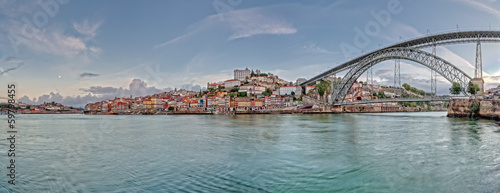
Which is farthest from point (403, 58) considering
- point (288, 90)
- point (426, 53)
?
point (288, 90)

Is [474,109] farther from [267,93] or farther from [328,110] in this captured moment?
[267,93]

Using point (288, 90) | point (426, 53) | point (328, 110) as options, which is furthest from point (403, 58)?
point (288, 90)

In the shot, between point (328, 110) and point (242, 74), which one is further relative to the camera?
point (242, 74)

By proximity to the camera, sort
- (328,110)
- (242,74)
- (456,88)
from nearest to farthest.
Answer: (456,88) < (328,110) < (242,74)

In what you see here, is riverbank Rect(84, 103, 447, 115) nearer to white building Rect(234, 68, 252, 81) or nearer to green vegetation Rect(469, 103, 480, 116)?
green vegetation Rect(469, 103, 480, 116)

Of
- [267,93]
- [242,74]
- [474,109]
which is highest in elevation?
[242,74]

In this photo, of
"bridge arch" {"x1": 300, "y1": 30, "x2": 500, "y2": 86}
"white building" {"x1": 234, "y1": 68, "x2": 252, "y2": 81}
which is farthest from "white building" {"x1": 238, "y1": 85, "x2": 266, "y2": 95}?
"bridge arch" {"x1": 300, "y1": 30, "x2": 500, "y2": 86}

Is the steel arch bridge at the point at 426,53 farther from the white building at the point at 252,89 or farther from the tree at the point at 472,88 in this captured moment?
the white building at the point at 252,89

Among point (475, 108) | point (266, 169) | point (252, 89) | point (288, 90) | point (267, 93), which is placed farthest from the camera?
point (267, 93)

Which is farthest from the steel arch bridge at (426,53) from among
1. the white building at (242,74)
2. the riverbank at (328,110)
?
the white building at (242,74)

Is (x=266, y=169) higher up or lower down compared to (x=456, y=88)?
lower down
